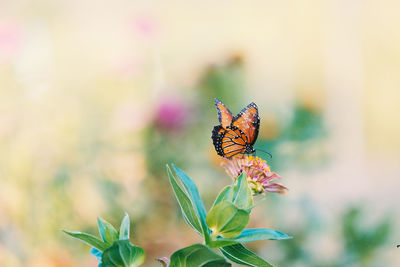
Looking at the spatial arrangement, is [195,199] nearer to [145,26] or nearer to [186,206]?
[186,206]

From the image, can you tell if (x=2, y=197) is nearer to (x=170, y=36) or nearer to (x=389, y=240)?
(x=170, y=36)

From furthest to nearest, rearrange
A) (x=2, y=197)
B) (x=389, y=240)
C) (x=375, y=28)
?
(x=375, y=28), (x=2, y=197), (x=389, y=240)

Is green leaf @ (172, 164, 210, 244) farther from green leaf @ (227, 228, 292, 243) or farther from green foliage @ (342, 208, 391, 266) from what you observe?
green foliage @ (342, 208, 391, 266)

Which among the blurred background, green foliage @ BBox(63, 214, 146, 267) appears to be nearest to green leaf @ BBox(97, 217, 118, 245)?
green foliage @ BBox(63, 214, 146, 267)

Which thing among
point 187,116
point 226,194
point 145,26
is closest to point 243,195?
point 226,194

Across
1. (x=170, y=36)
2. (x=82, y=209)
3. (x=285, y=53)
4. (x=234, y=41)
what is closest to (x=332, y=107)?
(x=285, y=53)

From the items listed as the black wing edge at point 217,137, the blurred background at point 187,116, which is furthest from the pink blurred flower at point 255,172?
the blurred background at point 187,116

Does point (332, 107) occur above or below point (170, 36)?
below
